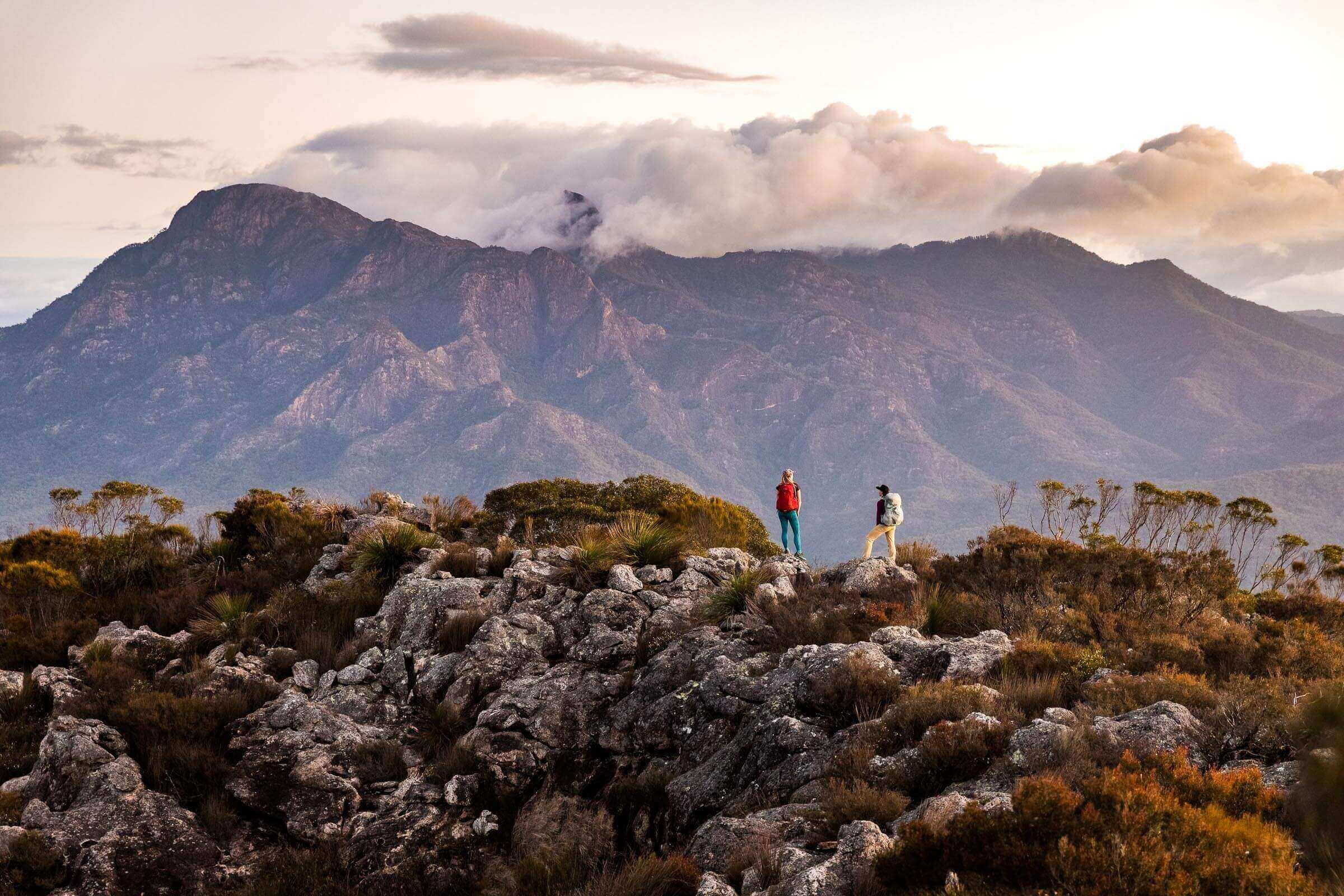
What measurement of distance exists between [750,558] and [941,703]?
8824mm

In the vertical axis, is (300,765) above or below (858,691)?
below

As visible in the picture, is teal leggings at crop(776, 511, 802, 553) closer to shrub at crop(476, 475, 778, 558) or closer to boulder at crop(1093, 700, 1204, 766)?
shrub at crop(476, 475, 778, 558)

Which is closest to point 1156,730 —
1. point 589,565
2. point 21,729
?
point 589,565

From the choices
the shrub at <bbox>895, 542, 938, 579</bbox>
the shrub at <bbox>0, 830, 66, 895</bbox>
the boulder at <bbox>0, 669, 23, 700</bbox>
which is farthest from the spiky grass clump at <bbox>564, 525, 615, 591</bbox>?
the boulder at <bbox>0, 669, 23, 700</bbox>

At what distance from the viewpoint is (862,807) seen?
7.27 meters

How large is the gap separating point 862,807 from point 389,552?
13517 millimetres

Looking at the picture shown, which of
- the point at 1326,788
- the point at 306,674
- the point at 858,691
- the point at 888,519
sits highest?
the point at 1326,788

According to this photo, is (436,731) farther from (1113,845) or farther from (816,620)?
(1113,845)

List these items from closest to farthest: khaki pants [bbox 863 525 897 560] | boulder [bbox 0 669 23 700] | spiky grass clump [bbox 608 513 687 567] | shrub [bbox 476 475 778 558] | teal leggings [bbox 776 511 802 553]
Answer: boulder [bbox 0 669 23 700]
spiky grass clump [bbox 608 513 687 567]
khaki pants [bbox 863 525 897 560]
teal leggings [bbox 776 511 802 553]
shrub [bbox 476 475 778 558]

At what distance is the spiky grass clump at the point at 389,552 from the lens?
18.2 meters

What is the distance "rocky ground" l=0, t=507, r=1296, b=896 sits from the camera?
7.84m

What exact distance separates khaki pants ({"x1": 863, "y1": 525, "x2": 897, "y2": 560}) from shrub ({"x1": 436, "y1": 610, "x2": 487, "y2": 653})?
760 cm

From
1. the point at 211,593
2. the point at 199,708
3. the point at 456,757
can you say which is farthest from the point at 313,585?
the point at 456,757

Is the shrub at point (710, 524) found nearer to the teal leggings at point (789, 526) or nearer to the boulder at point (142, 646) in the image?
the teal leggings at point (789, 526)
